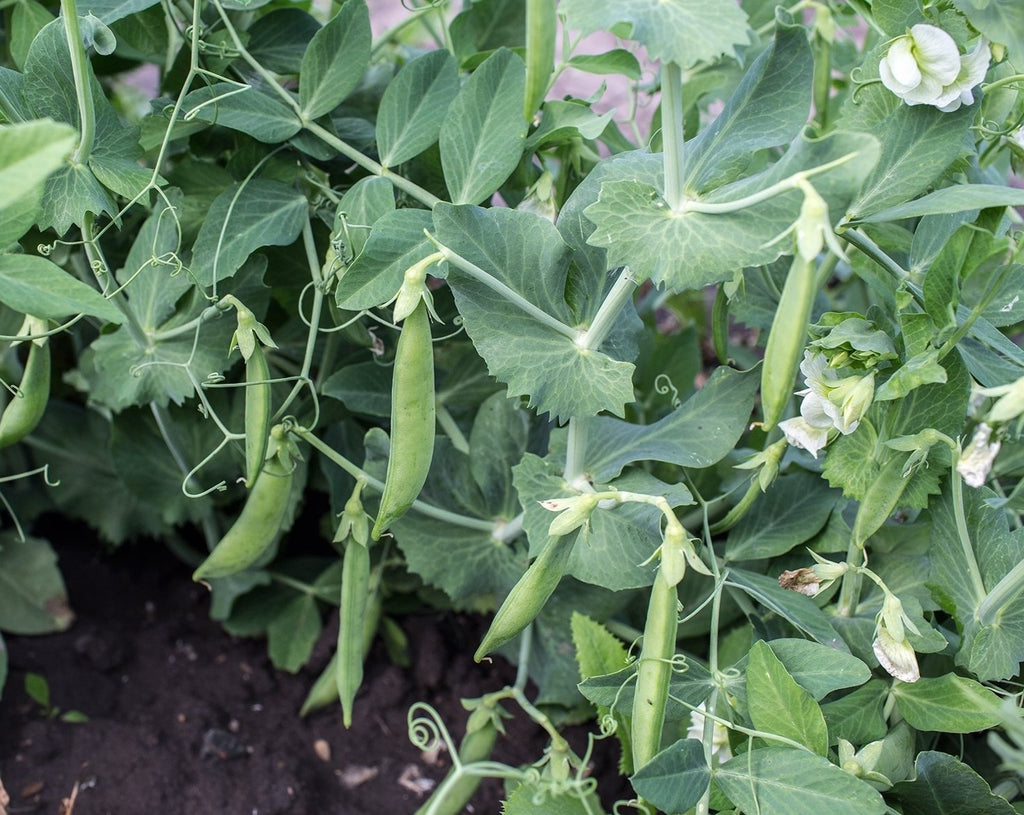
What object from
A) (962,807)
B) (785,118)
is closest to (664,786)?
(962,807)

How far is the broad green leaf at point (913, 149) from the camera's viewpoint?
3.22 feet

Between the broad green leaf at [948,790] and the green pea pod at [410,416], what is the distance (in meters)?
0.59

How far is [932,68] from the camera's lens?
0.94 m

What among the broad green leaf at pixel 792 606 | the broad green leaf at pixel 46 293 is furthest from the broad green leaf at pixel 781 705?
the broad green leaf at pixel 46 293

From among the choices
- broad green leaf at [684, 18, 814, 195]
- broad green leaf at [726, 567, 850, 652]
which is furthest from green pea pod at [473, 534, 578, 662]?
broad green leaf at [684, 18, 814, 195]

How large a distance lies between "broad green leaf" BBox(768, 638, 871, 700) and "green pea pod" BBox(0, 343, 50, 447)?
0.89 metres

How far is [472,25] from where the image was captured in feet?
4.76

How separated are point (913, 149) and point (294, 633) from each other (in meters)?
1.13

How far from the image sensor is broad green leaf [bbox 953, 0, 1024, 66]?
3.10 feet

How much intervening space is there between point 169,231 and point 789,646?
90cm

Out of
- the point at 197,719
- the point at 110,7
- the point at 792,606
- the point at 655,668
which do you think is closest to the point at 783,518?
the point at 792,606

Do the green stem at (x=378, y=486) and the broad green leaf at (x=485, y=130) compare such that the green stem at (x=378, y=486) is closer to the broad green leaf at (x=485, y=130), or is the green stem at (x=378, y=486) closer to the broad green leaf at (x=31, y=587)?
the broad green leaf at (x=485, y=130)

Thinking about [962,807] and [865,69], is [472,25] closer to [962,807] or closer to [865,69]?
[865,69]

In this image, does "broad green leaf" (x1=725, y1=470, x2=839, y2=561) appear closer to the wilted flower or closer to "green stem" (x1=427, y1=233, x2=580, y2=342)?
the wilted flower
